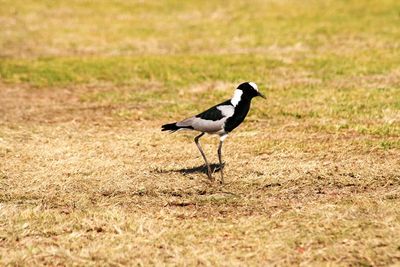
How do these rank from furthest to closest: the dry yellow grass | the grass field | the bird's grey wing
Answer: the bird's grey wing → the grass field → the dry yellow grass

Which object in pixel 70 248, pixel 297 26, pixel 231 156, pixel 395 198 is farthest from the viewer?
pixel 297 26

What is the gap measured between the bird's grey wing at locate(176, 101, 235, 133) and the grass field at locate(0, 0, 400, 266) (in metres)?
0.88

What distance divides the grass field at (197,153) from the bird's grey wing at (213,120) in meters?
0.88

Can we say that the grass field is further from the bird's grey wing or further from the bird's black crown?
the bird's black crown

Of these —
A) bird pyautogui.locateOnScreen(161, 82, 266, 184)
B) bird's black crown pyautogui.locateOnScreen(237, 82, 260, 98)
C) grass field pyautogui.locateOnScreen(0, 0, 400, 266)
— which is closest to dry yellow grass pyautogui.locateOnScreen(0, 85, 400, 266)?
grass field pyautogui.locateOnScreen(0, 0, 400, 266)

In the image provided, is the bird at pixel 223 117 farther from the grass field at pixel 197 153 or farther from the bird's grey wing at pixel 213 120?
the grass field at pixel 197 153

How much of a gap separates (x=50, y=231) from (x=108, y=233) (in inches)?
28.8

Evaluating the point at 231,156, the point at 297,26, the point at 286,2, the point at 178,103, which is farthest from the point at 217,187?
the point at 286,2

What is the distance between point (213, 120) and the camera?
977 centimetres

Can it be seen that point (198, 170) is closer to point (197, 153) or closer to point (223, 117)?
point (197, 153)

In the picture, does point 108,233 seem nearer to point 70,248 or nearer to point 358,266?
point 70,248

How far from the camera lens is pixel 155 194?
9711mm

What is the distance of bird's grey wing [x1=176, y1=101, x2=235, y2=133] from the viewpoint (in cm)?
976

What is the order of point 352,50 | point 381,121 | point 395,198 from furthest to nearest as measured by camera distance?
point 352,50 → point 381,121 → point 395,198
